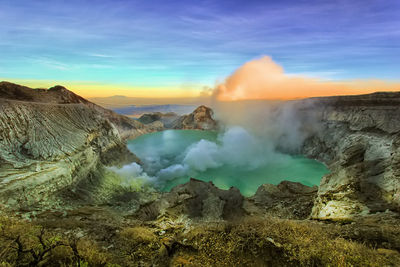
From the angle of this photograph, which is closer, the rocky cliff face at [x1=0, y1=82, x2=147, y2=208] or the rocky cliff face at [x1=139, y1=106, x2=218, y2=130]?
the rocky cliff face at [x1=0, y1=82, x2=147, y2=208]

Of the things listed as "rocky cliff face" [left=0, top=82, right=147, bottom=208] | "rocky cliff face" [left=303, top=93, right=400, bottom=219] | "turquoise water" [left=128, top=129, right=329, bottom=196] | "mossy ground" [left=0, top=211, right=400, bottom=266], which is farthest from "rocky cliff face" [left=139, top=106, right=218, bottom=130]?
"mossy ground" [left=0, top=211, right=400, bottom=266]

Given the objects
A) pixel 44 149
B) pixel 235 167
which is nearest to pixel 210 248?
pixel 44 149

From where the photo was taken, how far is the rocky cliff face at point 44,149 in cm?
1034

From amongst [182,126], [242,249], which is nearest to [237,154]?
[242,249]

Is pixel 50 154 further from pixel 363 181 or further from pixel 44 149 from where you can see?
pixel 363 181

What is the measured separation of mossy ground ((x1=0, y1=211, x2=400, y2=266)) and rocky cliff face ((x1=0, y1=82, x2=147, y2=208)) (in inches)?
233

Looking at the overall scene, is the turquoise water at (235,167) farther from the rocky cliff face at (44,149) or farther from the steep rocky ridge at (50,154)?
the rocky cliff face at (44,149)

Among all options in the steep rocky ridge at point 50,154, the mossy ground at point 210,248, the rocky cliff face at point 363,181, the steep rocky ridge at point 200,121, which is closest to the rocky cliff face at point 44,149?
the steep rocky ridge at point 50,154

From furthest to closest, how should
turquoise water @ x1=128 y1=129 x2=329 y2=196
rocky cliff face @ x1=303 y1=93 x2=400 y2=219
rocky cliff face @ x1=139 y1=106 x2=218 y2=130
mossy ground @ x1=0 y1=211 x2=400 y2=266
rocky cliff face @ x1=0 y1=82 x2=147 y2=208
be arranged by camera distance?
rocky cliff face @ x1=139 y1=106 x2=218 y2=130, turquoise water @ x1=128 y1=129 x2=329 y2=196, rocky cliff face @ x1=0 y1=82 x2=147 y2=208, rocky cliff face @ x1=303 y1=93 x2=400 y2=219, mossy ground @ x1=0 y1=211 x2=400 y2=266

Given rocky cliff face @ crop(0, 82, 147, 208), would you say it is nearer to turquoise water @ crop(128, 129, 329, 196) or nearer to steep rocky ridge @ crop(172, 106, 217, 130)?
turquoise water @ crop(128, 129, 329, 196)

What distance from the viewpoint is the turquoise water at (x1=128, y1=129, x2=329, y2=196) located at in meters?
29.5

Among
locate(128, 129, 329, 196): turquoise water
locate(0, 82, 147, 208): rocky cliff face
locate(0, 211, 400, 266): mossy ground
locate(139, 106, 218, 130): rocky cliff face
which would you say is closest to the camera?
locate(0, 211, 400, 266): mossy ground

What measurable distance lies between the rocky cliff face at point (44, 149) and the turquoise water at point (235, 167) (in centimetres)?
1081

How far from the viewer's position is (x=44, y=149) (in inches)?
527
